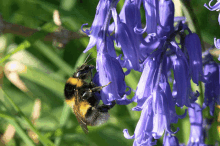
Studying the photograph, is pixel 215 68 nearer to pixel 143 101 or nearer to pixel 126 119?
pixel 143 101

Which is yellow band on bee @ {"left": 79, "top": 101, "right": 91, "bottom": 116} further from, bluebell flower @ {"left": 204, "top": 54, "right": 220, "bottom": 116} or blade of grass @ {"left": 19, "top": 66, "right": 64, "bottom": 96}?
blade of grass @ {"left": 19, "top": 66, "right": 64, "bottom": 96}

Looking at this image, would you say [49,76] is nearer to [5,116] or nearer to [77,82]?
[5,116]

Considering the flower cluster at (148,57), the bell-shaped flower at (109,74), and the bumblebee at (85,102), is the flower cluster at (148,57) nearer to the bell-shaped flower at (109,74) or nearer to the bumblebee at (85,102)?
the bell-shaped flower at (109,74)

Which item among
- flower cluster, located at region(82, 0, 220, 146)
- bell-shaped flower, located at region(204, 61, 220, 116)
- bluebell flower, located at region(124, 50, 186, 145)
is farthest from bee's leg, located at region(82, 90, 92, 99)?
bell-shaped flower, located at region(204, 61, 220, 116)

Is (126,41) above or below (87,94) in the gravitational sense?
above

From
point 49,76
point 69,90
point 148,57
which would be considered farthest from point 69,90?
point 49,76

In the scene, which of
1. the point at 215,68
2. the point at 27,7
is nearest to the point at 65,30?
the point at 27,7
